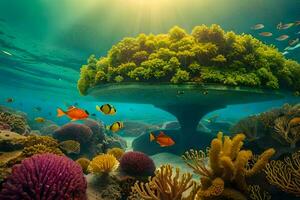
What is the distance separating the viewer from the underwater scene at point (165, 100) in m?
4.45

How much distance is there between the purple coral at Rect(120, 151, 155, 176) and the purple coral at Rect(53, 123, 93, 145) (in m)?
5.57

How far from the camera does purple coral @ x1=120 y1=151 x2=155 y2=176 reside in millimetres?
6336

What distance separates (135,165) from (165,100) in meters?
5.75

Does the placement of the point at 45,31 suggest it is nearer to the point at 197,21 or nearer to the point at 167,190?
the point at 197,21

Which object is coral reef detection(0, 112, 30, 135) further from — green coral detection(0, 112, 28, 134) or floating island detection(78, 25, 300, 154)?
floating island detection(78, 25, 300, 154)

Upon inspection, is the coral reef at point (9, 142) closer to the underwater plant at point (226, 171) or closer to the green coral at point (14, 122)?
the underwater plant at point (226, 171)

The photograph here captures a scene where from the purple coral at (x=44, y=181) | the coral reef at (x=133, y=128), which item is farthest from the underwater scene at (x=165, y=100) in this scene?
the coral reef at (x=133, y=128)

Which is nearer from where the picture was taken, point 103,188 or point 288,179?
point 288,179

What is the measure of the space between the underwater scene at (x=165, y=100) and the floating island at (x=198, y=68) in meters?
0.04

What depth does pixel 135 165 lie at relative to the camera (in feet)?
20.8

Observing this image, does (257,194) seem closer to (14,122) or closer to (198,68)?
(198,68)

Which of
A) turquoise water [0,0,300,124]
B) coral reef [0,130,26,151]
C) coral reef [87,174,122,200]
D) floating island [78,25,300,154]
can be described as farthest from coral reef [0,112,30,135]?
coral reef [87,174,122,200]

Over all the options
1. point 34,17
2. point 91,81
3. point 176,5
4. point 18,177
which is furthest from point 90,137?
point 34,17

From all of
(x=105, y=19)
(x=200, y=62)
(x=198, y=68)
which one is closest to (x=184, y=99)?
(x=200, y=62)
